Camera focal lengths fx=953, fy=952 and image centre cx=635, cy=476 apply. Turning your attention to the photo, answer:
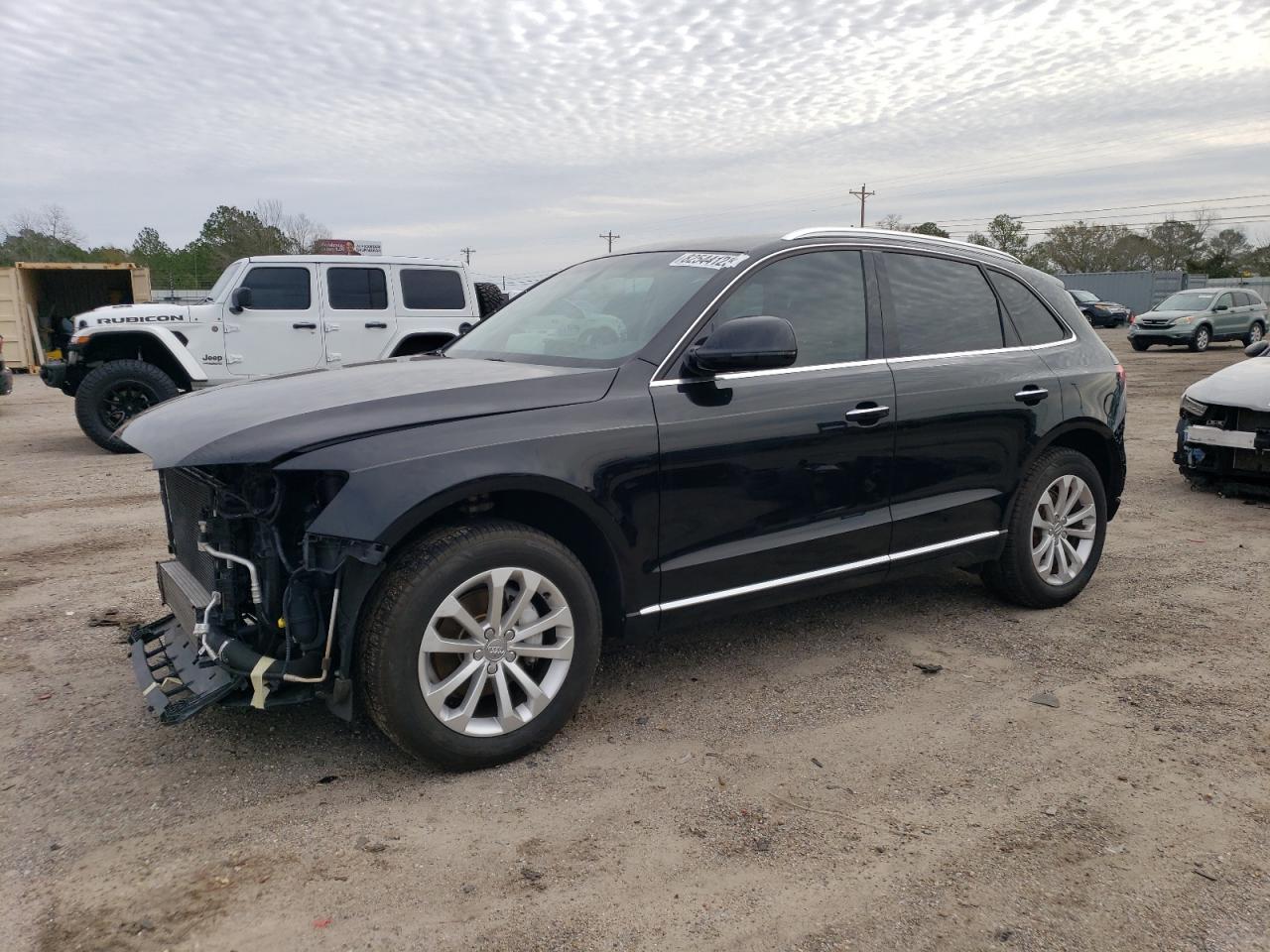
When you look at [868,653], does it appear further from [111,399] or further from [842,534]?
[111,399]

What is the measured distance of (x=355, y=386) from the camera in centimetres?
332

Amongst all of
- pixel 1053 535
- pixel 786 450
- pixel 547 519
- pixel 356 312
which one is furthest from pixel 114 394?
pixel 1053 535

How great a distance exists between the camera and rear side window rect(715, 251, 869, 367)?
377 cm

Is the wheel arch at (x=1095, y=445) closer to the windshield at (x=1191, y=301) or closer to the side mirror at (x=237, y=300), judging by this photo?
the side mirror at (x=237, y=300)

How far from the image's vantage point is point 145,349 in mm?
10414

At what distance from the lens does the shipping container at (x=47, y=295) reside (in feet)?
70.7

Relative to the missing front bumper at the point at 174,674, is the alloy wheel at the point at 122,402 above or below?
above

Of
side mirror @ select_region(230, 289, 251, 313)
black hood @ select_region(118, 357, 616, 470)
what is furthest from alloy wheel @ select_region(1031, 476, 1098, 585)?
side mirror @ select_region(230, 289, 251, 313)

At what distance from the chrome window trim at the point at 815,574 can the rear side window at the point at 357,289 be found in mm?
8164

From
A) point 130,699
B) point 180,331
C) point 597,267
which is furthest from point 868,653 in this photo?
point 180,331

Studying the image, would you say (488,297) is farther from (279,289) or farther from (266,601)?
(266,601)

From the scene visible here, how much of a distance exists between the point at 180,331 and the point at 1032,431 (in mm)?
8864

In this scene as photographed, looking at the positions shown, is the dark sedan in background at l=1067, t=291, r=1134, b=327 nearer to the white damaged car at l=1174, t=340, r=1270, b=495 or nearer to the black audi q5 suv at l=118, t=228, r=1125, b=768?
the white damaged car at l=1174, t=340, r=1270, b=495

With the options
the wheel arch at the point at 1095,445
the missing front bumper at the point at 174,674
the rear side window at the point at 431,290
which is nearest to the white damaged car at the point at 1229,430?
the wheel arch at the point at 1095,445
